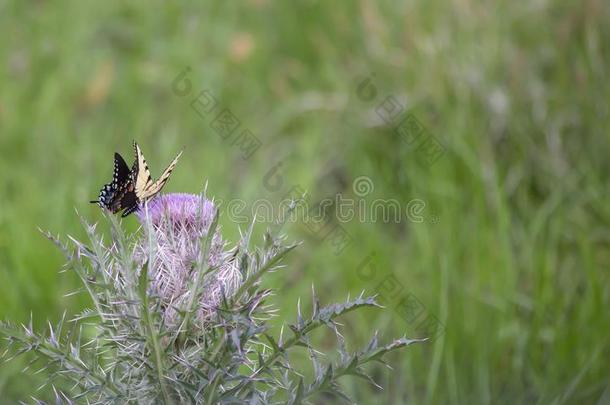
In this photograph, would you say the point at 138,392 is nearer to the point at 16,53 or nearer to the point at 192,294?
the point at 192,294

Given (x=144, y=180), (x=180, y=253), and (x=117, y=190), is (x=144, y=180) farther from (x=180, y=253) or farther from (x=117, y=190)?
(x=180, y=253)

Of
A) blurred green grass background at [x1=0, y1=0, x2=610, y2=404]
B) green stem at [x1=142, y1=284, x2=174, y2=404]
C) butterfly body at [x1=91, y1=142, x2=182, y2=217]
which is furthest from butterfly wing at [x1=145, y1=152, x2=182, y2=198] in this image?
blurred green grass background at [x1=0, y1=0, x2=610, y2=404]

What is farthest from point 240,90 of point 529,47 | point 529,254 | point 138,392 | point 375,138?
point 138,392

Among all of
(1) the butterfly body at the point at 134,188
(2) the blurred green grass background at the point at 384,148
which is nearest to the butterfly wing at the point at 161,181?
(1) the butterfly body at the point at 134,188

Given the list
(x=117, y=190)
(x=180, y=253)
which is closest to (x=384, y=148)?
(x=117, y=190)

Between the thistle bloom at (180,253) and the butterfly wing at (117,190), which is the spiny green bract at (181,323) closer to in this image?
the thistle bloom at (180,253)
